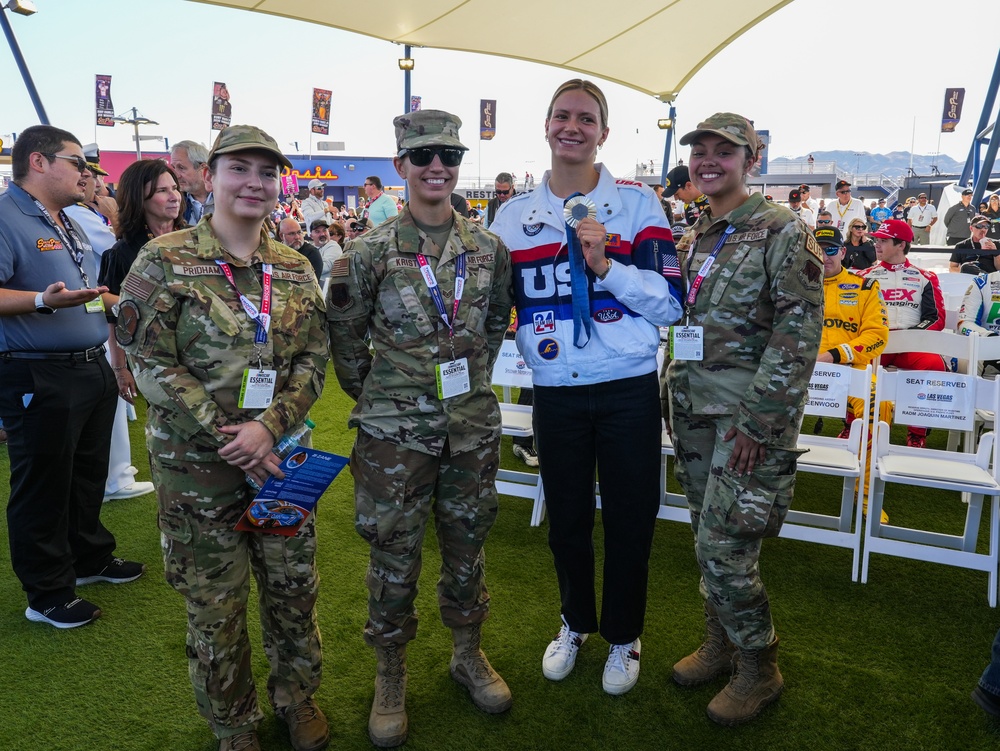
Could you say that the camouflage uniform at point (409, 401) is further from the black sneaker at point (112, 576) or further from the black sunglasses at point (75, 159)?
the black sneaker at point (112, 576)

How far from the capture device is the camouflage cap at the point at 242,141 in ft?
6.43

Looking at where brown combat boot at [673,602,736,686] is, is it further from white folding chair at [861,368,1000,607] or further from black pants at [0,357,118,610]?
black pants at [0,357,118,610]

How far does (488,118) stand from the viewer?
29031mm

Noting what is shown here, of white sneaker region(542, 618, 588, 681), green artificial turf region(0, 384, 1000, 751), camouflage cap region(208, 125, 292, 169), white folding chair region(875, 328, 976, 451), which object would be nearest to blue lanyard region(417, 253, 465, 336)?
camouflage cap region(208, 125, 292, 169)

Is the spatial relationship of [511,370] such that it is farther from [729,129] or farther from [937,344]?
[937,344]

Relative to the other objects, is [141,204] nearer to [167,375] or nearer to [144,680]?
[167,375]

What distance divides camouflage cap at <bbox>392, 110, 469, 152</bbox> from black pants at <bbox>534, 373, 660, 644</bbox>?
920 millimetres

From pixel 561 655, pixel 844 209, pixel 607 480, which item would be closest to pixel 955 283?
pixel 607 480

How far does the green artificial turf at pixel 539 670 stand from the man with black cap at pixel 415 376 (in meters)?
0.49

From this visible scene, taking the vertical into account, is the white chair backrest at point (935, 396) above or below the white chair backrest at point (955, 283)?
below

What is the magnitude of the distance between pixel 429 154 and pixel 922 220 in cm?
2179

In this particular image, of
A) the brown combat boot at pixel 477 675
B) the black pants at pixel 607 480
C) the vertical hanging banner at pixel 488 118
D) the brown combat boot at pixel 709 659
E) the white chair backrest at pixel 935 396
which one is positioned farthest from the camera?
the vertical hanging banner at pixel 488 118

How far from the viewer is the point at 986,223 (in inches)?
380

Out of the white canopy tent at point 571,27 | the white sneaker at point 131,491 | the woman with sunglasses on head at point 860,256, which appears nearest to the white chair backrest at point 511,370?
the white sneaker at point 131,491
